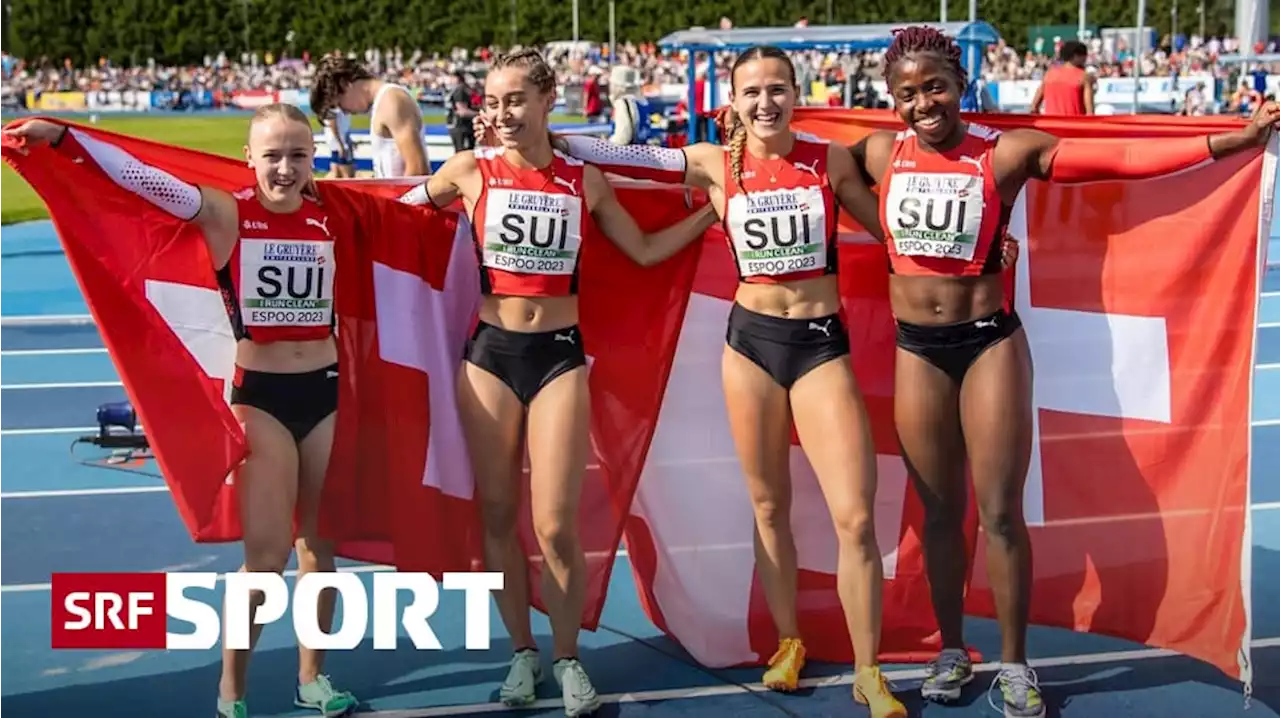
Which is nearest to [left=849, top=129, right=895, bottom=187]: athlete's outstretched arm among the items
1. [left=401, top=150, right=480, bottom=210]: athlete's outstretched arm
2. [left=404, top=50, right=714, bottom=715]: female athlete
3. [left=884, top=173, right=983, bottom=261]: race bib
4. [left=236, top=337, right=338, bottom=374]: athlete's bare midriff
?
[left=884, top=173, right=983, bottom=261]: race bib

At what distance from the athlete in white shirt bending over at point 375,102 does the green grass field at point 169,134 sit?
12220 mm

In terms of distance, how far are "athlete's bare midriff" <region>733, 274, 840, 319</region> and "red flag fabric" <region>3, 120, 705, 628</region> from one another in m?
0.49

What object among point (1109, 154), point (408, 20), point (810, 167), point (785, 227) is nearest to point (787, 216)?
point (785, 227)

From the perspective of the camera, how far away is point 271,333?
445 centimetres

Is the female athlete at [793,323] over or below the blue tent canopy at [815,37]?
below

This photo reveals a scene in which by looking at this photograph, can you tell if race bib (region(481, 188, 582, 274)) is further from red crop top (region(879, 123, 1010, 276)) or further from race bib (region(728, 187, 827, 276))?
red crop top (region(879, 123, 1010, 276))

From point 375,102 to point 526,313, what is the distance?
131 inches

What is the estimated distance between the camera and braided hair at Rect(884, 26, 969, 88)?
4531 millimetres

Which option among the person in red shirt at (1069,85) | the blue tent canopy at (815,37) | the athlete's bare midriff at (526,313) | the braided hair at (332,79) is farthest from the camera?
the blue tent canopy at (815,37)

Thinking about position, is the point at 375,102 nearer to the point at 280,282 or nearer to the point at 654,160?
the point at 654,160

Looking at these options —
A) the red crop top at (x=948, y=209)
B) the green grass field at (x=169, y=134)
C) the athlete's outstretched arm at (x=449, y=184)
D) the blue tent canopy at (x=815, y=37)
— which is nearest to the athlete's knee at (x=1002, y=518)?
the red crop top at (x=948, y=209)

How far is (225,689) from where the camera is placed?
4492 mm

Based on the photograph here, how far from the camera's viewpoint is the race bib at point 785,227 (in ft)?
15.1

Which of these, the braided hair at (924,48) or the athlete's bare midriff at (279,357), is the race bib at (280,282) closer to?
the athlete's bare midriff at (279,357)
